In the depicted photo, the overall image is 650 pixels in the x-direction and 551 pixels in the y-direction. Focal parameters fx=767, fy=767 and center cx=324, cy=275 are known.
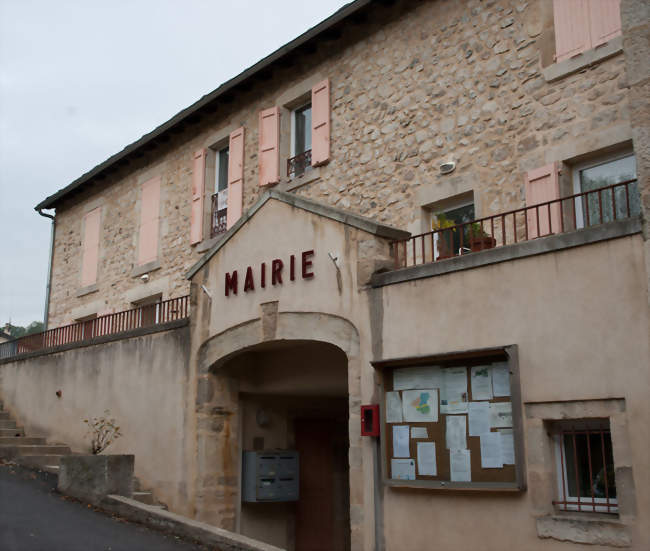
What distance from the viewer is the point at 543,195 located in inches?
333

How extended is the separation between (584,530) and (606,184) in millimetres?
3939

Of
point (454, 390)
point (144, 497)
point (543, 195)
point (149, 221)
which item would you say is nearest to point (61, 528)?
point (144, 497)

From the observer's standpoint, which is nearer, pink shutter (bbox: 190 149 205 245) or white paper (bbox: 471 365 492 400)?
white paper (bbox: 471 365 492 400)

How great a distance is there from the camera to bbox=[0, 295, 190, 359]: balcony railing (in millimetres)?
11828

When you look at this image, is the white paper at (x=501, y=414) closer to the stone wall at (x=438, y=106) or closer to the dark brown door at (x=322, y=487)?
the stone wall at (x=438, y=106)

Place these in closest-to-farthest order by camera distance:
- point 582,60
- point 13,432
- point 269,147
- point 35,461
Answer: point 582,60 < point 35,461 < point 269,147 < point 13,432

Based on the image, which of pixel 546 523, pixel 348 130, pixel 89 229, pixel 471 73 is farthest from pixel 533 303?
pixel 89 229

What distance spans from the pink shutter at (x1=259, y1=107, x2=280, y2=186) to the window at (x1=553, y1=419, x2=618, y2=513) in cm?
682

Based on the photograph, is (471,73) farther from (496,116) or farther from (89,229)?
(89,229)

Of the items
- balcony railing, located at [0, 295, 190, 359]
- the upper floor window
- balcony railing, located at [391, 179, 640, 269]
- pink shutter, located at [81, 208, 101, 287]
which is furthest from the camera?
pink shutter, located at [81, 208, 101, 287]

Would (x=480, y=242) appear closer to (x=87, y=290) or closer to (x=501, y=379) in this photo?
(x=501, y=379)

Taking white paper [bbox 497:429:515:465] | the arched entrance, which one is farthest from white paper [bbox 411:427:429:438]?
the arched entrance

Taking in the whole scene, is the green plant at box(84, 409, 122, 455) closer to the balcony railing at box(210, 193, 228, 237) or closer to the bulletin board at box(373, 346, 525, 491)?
the balcony railing at box(210, 193, 228, 237)

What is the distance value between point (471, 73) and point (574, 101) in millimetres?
1547
